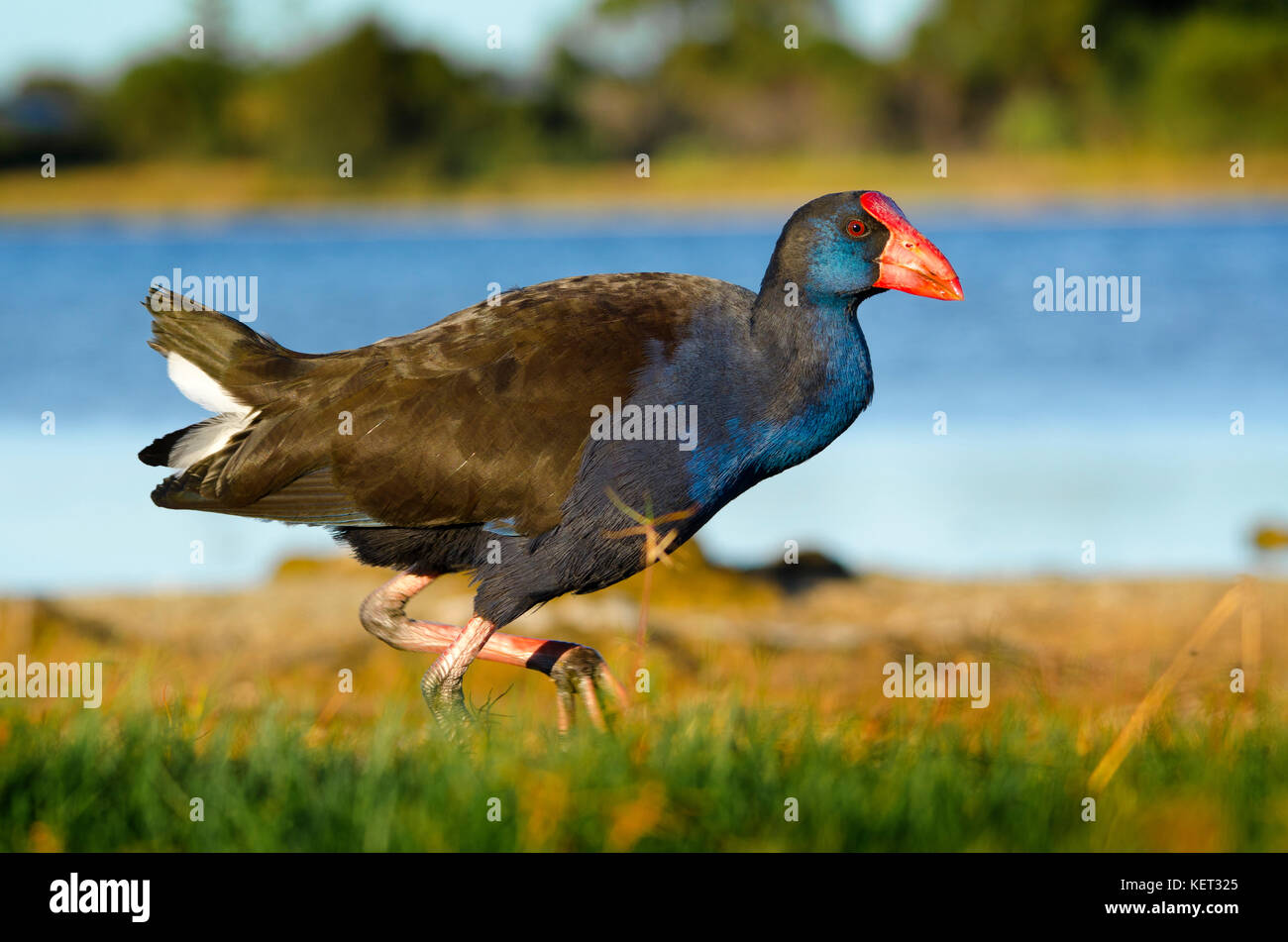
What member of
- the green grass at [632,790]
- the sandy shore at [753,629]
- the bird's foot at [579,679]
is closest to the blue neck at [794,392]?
the bird's foot at [579,679]

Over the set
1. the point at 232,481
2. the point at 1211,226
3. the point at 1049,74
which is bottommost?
the point at 232,481

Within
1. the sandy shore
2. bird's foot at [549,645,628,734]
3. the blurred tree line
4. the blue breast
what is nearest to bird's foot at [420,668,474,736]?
bird's foot at [549,645,628,734]

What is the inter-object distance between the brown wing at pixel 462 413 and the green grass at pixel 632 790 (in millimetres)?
736

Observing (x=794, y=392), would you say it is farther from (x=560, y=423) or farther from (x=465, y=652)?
(x=465, y=652)

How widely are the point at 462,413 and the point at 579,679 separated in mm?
833

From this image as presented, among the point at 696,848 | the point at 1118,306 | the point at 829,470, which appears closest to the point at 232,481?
the point at 696,848

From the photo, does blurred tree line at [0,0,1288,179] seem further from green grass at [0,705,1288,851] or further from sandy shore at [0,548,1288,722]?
green grass at [0,705,1288,851]

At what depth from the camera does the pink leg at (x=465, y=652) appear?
422 centimetres

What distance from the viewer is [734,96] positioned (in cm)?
4288

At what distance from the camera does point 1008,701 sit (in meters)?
4.34

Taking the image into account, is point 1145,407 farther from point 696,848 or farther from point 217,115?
point 217,115

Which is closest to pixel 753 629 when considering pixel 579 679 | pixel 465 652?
pixel 579 679

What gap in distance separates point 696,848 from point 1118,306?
679 inches

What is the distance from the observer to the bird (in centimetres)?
404
